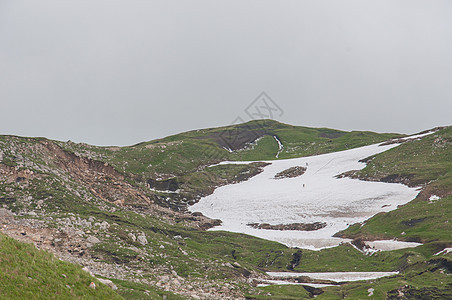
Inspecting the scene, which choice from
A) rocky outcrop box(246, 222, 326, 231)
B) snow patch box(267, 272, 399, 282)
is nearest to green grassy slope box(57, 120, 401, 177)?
rocky outcrop box(246, 222, 326, 231)

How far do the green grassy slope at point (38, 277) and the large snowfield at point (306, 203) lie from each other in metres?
49.4

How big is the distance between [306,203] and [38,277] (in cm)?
7364

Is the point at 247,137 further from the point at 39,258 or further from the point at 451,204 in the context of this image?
the point at 39,258

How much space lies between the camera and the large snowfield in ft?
239

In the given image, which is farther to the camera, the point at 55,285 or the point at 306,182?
the point at 306,182

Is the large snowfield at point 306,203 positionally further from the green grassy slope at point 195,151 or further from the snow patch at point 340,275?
the green grassy slope at point 195,151

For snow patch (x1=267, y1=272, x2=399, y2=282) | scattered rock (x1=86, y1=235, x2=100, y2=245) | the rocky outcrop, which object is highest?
scattered rock (x1=86, y1=235, x2=100, y2=245)

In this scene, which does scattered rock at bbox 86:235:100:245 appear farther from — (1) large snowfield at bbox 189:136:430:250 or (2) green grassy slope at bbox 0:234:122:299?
(1) large snowfield at bbox 189:136:430:250

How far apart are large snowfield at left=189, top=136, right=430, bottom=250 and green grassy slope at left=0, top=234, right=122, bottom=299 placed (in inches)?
1943

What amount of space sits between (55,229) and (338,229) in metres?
52.8

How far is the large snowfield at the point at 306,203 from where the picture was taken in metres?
72.8

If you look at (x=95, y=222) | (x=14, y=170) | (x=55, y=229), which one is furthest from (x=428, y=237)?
(x=14, y=170)

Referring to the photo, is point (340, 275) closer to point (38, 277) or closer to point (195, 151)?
point (38, 277)

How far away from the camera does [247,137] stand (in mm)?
193625
